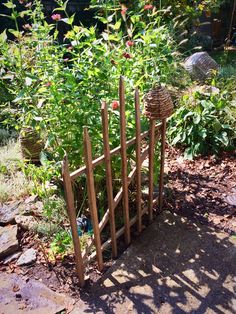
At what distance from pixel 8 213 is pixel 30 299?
0.90 meters

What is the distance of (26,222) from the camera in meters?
2.58

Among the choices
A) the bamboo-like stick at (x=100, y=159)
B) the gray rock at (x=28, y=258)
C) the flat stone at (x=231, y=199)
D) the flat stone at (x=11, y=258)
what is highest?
the bamboo-like stick at (x=100, y=159)

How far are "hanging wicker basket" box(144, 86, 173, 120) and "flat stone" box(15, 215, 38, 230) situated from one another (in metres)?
1.29

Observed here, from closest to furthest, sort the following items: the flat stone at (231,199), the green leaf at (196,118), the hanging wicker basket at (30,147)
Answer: the flat stone at (231,199)
the hanging wicker basket at (30,147)
the green leaf at (196,118)

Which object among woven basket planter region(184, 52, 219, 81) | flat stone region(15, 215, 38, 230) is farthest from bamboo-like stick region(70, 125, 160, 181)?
woven basket planter region(184, 52, 219, 81)

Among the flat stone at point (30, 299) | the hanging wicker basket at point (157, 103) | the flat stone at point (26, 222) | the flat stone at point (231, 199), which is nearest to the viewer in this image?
the flat stone at point (30, 299)

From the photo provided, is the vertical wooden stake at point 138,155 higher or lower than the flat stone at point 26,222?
higher

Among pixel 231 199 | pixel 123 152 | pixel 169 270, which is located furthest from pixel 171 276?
pixel 231 199

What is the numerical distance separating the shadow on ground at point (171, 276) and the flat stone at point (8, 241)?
0.69 meters

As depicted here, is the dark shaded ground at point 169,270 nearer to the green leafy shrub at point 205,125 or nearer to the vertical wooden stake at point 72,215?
the vertical wooden stake at point 72,215

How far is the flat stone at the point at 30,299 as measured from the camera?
192 cm

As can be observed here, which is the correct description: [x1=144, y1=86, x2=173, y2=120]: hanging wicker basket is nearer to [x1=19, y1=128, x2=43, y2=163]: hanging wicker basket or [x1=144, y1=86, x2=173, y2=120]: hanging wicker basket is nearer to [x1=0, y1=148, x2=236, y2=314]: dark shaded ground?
[x1=0, y1=148, x2=236, y2=314]: dark shaded ground

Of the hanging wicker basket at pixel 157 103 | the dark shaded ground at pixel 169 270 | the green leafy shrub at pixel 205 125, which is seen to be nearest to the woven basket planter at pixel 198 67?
the green leafy shrub at pixel 205 125

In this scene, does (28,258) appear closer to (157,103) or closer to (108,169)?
(108,169)
